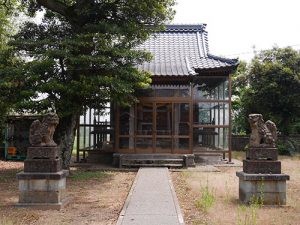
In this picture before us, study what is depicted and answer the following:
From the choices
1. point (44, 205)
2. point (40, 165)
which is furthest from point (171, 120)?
point (44, 205)

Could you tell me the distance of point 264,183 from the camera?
937 cm

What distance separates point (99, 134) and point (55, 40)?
19.2 feet

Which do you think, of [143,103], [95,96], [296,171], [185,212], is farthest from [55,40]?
[296,171]

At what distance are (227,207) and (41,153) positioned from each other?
13.8 feet

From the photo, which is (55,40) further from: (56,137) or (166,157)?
(166,157)

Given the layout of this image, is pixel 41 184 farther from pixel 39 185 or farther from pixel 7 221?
pixel 7 221

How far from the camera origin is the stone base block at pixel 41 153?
9281 millimetres

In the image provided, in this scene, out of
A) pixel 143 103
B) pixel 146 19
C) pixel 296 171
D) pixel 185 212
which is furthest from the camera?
pixel 143 103

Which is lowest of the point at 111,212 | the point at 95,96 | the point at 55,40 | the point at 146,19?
the point at 111,212

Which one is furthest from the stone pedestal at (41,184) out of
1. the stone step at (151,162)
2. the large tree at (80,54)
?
the stone step at (151,162)

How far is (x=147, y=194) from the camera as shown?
1002 cm

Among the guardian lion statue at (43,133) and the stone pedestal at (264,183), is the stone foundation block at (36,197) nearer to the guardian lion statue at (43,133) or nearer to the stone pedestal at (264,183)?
the guardian lion statue at (43,133)

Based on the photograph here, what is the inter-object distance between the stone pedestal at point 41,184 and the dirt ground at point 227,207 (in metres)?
2.72

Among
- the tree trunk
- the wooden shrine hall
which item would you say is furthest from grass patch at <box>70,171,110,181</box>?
the wooden shrine hall
